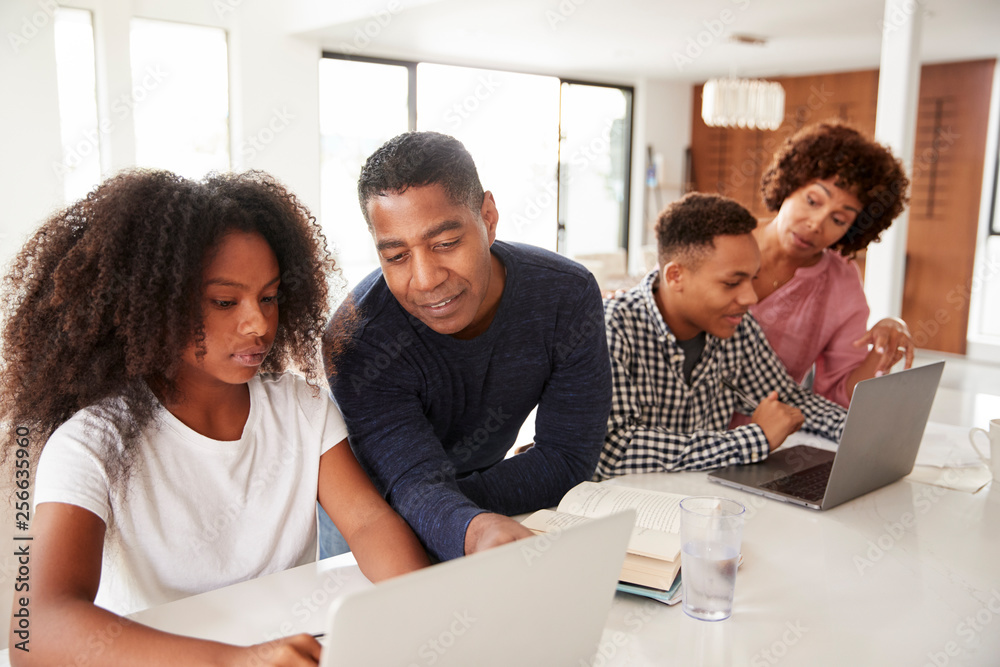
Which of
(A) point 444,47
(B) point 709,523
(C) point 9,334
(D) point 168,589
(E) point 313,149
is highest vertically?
(A) point 444,47

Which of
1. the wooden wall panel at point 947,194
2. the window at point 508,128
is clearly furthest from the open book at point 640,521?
the wooden wall panel at point 947,194

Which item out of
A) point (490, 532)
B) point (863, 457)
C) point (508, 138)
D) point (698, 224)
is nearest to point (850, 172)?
point (698, 224)

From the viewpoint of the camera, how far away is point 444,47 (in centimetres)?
609

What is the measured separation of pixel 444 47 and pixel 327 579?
5.65 m

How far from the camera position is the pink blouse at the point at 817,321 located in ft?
6.82

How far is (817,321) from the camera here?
6.88 feet

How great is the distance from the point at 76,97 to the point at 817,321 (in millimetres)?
4135

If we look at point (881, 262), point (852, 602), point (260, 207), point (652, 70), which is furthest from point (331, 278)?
point (652, 70)

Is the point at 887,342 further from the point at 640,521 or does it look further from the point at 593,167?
the point at 593,167

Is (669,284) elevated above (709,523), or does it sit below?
above

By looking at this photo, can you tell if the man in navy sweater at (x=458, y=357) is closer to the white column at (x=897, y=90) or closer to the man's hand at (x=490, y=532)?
the man's hand at (x=490, y=532)

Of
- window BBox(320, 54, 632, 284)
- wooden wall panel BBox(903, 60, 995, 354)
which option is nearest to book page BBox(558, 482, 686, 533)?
window BBox(320, 54, 632, 284)

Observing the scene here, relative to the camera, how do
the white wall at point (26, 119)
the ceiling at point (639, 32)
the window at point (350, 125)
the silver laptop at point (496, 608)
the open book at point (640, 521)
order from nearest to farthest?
the silver laptop at point (496, 608)
the open book at point (640, 521)
the white wall at point (26, 119)
the ceiling at point (639, 32)
the window at point (350, 125)

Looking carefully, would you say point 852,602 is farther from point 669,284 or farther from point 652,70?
point 652,70
